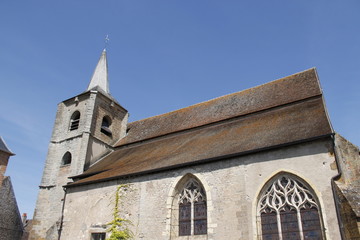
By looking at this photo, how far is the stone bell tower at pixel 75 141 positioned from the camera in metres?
13.8

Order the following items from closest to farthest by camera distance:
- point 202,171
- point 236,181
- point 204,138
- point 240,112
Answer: point 236,181 → point 202,171 → point 204,138 → point 240,112

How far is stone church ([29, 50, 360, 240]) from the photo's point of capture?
815cm

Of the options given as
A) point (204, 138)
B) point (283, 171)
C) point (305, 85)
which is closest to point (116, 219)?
point (204, 138)

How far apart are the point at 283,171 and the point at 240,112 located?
5.11 metres

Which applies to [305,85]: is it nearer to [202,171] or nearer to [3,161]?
[202,171]

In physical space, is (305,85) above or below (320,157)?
above

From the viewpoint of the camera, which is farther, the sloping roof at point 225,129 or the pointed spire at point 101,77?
the pointed spire at point 101,77

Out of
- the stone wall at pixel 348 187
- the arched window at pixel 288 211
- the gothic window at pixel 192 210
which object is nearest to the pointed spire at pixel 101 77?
the gothic window at pixel 192 210

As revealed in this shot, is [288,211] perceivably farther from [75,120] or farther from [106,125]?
[75,120]

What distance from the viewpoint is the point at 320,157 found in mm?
8305

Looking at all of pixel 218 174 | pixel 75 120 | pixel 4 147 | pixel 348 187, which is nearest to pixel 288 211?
pixel 348 187

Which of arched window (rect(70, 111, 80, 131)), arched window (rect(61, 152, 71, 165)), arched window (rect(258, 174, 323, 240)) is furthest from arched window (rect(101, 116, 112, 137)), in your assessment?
arched window (rect(258, 174, 323, 240))

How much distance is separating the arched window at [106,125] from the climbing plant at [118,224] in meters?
6.01

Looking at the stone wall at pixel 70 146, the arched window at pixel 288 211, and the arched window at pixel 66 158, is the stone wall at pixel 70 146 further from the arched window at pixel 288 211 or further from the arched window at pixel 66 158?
the arched window at pixel 288 211
